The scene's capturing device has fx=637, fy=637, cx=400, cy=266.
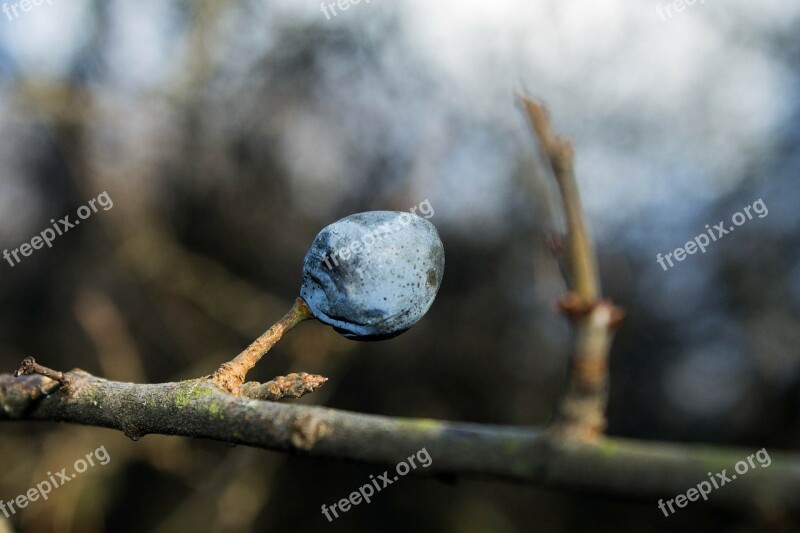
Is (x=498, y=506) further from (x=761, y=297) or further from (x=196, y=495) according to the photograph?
(x=761, y=297)

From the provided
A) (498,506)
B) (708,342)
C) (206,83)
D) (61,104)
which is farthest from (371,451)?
(708,342)

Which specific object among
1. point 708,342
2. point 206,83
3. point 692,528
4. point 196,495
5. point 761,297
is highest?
point 206,83

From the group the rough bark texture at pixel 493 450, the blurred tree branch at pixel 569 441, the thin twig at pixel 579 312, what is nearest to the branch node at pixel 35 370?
the rough bark texture at pixel 493 450

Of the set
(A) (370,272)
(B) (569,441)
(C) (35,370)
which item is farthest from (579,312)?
(C) (35,370)

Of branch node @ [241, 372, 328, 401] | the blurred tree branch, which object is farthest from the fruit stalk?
the blurred tree branch

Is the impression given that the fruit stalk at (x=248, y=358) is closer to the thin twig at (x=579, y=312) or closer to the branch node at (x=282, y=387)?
the branch node at (x=282, y=387)

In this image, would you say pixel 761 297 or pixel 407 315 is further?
pixel 761 297

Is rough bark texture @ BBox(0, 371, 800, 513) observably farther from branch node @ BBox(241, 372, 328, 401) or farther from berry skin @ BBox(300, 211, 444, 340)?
berry skin @ BBox(300, 211, 444, 340)

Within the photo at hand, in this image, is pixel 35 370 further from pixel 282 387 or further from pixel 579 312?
pixel 579 312
